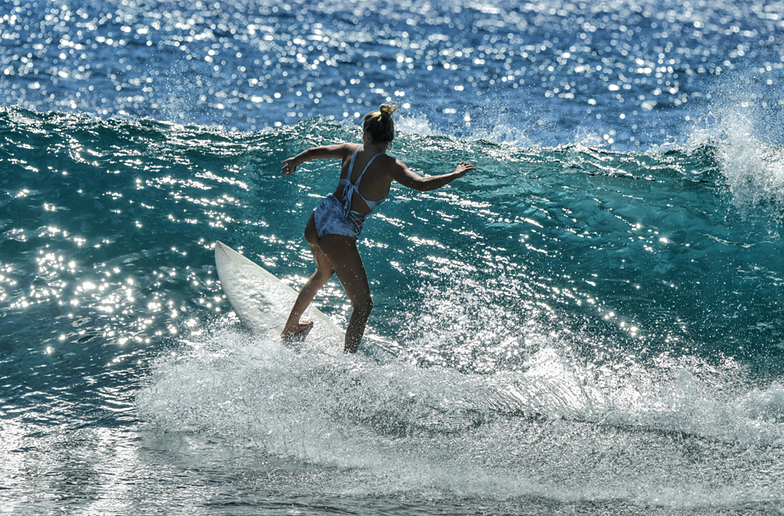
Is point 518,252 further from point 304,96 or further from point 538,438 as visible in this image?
point 304,96

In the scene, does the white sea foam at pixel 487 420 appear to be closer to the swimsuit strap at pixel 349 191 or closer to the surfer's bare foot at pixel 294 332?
the surfer's bare foot at pixel 294 332

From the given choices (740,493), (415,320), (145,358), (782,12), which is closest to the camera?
(740,493)

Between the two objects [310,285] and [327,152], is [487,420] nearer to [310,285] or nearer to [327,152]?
[310,285]

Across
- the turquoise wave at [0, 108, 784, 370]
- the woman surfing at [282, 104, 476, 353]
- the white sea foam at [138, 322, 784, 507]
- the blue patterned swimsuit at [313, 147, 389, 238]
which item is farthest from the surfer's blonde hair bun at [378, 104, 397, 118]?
the turquoise wave at [0, 108, 784, 370]

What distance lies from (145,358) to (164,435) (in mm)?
1366

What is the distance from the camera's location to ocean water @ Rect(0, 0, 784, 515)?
14.4ft

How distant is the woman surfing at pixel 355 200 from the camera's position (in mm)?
5168

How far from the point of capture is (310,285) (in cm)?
595

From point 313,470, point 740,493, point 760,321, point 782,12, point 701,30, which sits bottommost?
point 313,470

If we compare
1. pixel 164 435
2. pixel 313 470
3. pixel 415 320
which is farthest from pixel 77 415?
pixel 415 320

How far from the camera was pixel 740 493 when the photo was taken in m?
4.36

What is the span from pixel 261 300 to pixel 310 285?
1.04 m

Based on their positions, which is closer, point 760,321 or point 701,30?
point 760,321

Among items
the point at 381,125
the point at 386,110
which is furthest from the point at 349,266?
the point at 386,110
